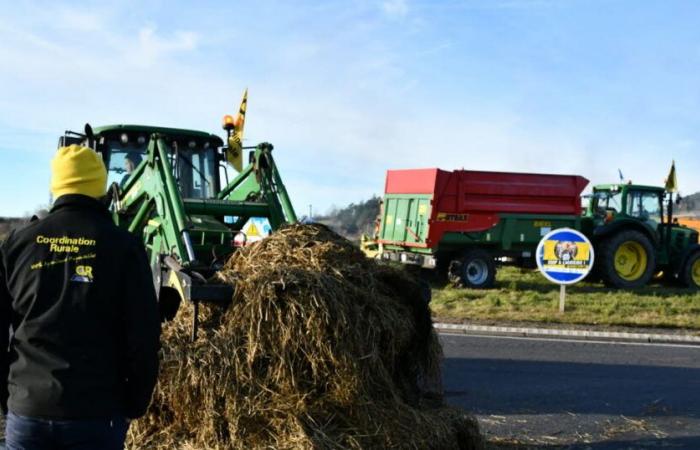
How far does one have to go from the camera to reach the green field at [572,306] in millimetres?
13859

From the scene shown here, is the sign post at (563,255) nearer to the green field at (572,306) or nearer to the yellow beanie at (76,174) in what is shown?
the green field at (572,306)

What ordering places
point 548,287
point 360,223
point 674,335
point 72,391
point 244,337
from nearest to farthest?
point 72,391, point 244,337, point 674,335, point 548,287, point 360,223

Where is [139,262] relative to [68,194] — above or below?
below

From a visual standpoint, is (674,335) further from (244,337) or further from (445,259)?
(244,337)

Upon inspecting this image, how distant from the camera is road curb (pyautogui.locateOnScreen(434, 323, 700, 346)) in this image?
40.8 feet

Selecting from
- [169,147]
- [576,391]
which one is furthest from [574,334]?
[169,147]

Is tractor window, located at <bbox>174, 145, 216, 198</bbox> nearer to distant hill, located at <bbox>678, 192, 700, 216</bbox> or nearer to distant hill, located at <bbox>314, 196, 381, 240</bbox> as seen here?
distant hill, located at <bbox>314, 196, 381, 240</bbox>

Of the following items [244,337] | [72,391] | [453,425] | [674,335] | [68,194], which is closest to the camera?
[72,391]

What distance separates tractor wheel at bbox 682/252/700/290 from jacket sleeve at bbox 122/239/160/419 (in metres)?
19.9

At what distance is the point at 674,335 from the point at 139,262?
11.5 metres

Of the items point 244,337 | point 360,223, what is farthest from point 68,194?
point 360,223

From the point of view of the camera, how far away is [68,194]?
318 centimetres

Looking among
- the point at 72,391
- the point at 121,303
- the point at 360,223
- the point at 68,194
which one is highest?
the point at 360,223

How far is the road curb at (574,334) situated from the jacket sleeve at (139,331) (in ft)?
31.9
